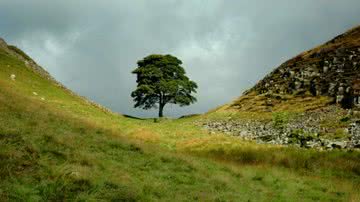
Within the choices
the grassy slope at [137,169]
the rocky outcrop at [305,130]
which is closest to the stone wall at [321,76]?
the rocky outcrop at [305,130]

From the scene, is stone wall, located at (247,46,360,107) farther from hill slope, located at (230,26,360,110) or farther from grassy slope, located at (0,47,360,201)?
grassy slope, located at (0,47,360,201)

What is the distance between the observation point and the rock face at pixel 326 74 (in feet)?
172

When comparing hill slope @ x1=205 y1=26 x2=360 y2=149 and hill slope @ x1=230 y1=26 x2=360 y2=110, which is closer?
hill slope @ x1=205 y1=26 x2=360 y2=149

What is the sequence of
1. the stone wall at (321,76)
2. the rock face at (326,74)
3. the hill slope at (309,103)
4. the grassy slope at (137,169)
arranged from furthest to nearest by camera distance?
1. the stone wall at (321,76)
2. the rock face at (326,74)
3. the hill slope at (309,103)
4. the grassy slope at (137,169)

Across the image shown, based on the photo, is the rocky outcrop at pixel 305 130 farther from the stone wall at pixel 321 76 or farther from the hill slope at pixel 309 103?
the stone wall at pixel 321 76

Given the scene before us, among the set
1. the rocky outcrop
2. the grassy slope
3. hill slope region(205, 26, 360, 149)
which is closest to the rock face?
hill slope region(205, 26, 360, 149)

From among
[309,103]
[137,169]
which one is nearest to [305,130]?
[309,103]

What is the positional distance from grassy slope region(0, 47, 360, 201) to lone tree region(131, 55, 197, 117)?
1813 inches

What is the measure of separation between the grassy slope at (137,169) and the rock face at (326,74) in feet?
69.2

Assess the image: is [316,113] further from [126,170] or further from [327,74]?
[126,170]

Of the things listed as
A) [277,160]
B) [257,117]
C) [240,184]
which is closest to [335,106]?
[257,117]

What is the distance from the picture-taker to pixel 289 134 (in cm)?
3888

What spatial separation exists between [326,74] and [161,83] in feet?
97.2

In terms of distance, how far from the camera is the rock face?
52.4 metres
